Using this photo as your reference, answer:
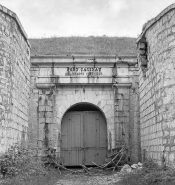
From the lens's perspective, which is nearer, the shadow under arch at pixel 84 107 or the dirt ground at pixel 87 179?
the dirt ground at pixel 87 179

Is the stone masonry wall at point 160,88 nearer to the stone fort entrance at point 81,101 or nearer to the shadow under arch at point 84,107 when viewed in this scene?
the stone fort entrance at point 81,101

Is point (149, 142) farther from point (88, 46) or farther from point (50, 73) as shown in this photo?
point (88, 46)

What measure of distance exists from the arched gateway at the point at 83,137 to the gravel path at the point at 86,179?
1.99 meters

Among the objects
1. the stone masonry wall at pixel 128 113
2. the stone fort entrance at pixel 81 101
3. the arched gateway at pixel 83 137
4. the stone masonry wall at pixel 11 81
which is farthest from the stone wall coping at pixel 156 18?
the arched gateway at pixel 83 137

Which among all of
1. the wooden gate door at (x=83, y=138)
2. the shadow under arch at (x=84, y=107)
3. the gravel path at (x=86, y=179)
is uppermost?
the shadow under arch at (x=84, y=107)

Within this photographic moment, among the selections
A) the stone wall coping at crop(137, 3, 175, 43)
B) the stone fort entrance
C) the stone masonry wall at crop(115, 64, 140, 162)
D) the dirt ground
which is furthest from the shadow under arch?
the stone wall coping at crop(137, 3, 175, 43)

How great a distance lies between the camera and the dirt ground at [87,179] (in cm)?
766

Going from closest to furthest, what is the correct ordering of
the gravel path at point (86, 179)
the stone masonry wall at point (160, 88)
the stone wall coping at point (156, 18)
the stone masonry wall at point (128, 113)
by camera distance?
the stone masonry wall at point (160, 88), the stone wall coping at point (156, 18), the gravel path at point (86, 179), the stone masonry wall at point (128, 113)

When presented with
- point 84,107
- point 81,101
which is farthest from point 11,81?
point 84,107

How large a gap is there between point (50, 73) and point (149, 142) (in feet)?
14.8

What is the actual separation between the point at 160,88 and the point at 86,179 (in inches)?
125

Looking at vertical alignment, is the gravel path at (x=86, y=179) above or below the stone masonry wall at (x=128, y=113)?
below

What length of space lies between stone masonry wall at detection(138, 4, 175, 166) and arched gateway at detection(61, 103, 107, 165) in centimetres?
280

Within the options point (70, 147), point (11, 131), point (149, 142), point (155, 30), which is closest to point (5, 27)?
point (11, 131)
